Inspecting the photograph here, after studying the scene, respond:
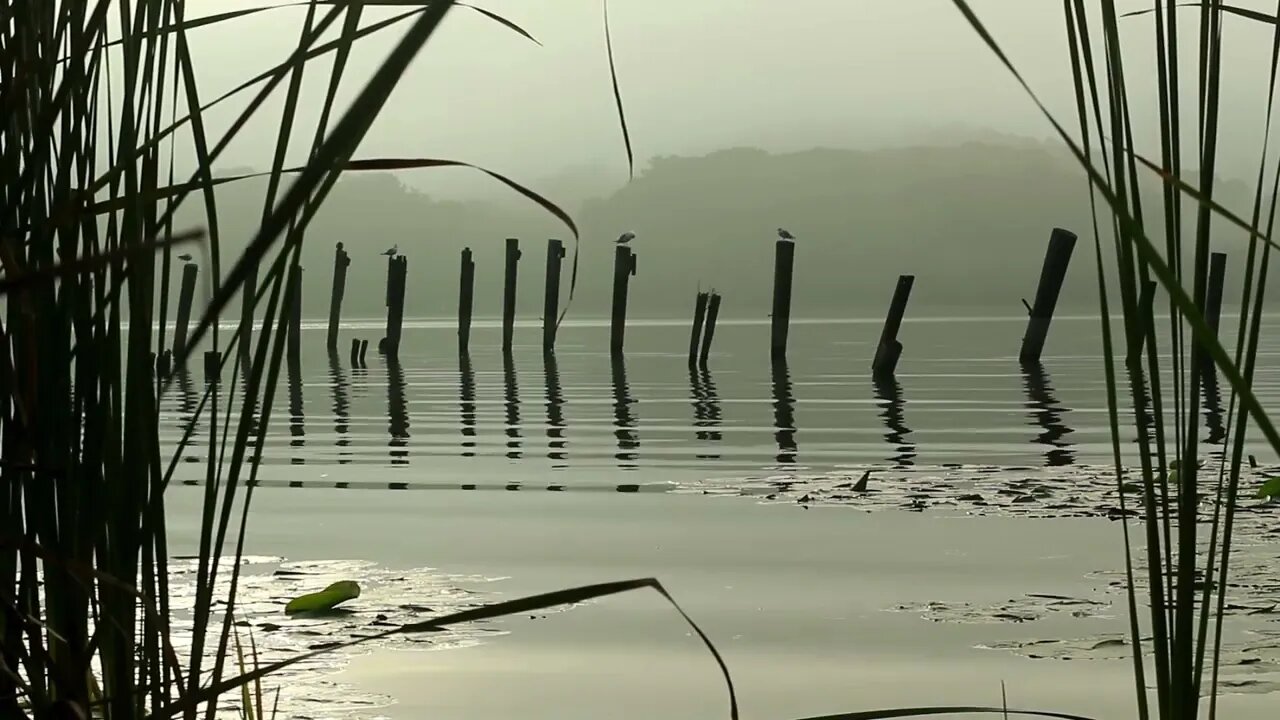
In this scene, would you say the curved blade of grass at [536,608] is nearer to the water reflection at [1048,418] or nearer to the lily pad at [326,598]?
the lily pad at [326,598]

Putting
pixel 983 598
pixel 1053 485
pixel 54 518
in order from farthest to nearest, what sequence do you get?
pixel 1053 485 → pixel 983 598 → pixel 54 518

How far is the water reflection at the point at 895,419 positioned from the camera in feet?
23.4

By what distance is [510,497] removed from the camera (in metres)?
5.68

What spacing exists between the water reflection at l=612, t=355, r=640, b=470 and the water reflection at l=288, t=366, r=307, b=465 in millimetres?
1636

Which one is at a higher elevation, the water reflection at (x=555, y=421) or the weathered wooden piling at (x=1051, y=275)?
the weathered wooden piling at (x=1051, y=275)

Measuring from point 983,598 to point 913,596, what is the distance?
0.17 m

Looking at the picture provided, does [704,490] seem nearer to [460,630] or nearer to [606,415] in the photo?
[460,630]

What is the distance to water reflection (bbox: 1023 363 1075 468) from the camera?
6.89 meters

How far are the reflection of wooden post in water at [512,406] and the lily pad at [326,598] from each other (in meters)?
4.17

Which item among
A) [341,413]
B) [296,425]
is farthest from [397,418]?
[341,413]

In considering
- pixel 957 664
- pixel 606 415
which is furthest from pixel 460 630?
pixel 606 415

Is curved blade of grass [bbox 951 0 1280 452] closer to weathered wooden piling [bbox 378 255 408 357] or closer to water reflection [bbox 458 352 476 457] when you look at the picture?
water reflection [bbox 458 352 476 457]

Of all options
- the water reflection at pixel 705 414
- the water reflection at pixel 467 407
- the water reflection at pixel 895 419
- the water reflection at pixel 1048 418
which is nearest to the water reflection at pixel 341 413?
the water reflection at pixel 467 407

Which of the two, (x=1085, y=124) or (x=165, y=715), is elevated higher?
(x=1085, y=124)
